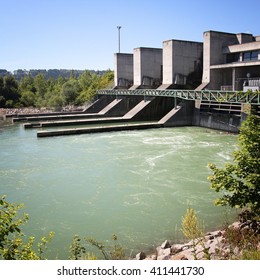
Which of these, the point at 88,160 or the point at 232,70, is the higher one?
the point at 232,70

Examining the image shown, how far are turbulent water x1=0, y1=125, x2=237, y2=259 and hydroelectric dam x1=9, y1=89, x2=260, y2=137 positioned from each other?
2.35 meters

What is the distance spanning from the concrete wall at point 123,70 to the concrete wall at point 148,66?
12.2ft

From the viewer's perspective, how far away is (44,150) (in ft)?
58.0

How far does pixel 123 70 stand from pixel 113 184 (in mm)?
31074

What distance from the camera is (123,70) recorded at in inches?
1607

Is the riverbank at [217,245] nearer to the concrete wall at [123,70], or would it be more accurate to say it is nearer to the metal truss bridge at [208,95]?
the metal truss bridge at [208,95]

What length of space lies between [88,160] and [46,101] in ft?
102

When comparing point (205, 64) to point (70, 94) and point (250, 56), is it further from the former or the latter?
point (70, 94)

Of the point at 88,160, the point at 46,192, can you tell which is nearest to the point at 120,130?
the point at 88,160

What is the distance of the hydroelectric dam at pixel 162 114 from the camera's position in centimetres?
2209

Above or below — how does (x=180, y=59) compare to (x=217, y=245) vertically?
above

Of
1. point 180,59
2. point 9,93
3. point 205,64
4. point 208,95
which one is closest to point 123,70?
point 180,59

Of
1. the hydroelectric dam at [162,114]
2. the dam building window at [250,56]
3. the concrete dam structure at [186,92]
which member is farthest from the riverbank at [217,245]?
the dam building window at [250,56]

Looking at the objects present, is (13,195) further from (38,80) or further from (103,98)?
(38,80)
